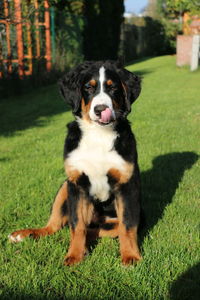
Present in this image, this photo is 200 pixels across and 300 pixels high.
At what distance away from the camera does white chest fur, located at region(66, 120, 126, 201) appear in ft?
10.3

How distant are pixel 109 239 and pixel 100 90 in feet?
4.41

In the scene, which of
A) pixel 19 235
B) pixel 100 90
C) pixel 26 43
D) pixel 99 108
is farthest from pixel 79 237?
pixel 26 43

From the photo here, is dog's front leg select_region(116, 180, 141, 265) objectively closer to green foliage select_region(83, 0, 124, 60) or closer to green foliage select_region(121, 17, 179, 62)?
green foliage select_region(83, 0, 124, 60)

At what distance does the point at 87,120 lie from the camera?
129 inches

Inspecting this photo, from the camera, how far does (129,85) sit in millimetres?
3344

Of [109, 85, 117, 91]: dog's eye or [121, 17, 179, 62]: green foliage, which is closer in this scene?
[109, 85, 117, 91]: dog's eye

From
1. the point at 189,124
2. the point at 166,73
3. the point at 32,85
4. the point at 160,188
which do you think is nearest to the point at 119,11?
the point at 166,73

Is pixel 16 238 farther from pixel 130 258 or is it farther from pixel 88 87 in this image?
pixel 88 87

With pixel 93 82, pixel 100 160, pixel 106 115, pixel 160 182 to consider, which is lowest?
pixel 160 182

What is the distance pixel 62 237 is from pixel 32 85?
1135 centimetres

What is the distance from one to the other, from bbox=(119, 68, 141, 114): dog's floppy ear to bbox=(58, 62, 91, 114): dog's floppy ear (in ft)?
1.13

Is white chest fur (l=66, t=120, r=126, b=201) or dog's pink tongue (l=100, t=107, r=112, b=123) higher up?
dog's pink tongue (l=100, t=107, r=112, b=123)

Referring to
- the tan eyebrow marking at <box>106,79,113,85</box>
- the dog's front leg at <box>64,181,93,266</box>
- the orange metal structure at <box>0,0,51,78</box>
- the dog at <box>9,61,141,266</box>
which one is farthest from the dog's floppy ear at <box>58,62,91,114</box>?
the orange metal structure at <box>0,0,51,78</box>

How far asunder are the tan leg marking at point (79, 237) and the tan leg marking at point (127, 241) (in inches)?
12.2
